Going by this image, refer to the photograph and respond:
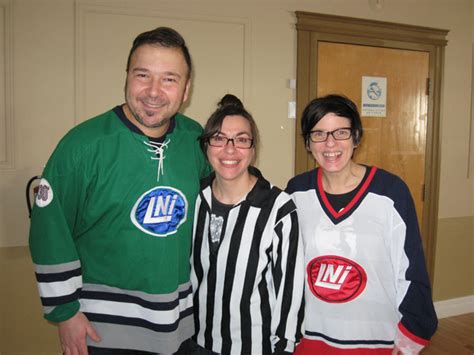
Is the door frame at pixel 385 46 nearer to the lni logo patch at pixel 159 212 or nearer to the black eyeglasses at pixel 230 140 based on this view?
the black eyeglasses at pixel 230 140

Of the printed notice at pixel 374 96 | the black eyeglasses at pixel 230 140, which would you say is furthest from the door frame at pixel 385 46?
the black eyeglasses at pixel 230 140

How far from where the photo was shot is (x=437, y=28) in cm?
350

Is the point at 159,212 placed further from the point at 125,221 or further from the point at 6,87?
the point at 6,87

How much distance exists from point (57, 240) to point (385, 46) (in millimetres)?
2985

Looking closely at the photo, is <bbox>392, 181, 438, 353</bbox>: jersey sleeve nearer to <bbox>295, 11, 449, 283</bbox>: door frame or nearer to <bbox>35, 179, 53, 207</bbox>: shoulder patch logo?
<bbox>35, 179, 53, 207</bbox>: shoulder patch logo

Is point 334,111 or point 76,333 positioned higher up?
point 334,111

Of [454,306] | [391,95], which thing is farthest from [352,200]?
[454,306]

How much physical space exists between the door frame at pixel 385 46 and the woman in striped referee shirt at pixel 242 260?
1.70 m

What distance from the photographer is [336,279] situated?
141 centimetres

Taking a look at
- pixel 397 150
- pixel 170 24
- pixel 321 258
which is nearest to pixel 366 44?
pixel 397 150

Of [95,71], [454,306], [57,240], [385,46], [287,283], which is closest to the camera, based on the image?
[57,240]

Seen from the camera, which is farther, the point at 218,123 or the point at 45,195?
the point at 218,123

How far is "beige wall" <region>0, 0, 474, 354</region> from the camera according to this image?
2.43 meters

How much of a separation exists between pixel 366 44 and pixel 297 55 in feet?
2.08
